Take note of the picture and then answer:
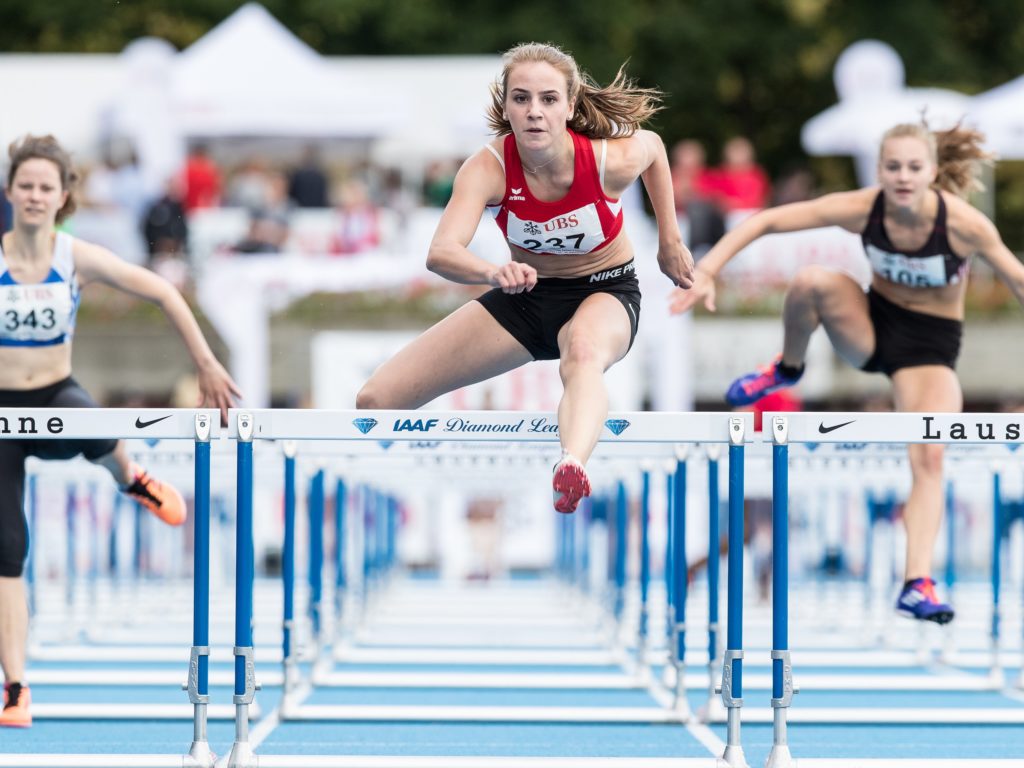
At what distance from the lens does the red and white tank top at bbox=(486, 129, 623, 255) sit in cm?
588

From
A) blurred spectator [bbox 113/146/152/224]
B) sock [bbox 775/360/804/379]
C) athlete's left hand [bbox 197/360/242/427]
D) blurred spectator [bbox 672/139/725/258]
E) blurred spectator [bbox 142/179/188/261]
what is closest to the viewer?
athlete's left hand [bbox 197/360/242/427]

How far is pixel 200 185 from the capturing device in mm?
18016

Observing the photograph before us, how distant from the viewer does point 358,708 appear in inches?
305

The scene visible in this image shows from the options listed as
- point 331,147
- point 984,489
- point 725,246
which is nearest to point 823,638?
point 984,489

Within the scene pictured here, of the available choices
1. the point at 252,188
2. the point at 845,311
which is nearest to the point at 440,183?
the point at 252,188

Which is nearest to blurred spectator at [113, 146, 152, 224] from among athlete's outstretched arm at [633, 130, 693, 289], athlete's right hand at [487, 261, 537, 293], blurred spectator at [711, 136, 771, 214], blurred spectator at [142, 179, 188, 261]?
blurred spectator at [142, 179, 188, 261]

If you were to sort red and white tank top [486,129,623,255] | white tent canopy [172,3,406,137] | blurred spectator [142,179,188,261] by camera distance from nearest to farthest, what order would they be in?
red and white tank top [486,129,623,255] → blurred spectator [142,179,188,261] → white tent canopy [172,3,406,137]

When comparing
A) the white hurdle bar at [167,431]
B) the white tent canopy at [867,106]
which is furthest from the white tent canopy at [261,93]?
the white hurdle bar at [167,431]

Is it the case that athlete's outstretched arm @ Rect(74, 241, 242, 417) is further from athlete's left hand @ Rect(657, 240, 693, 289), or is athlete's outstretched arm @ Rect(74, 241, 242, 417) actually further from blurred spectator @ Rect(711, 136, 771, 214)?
blurred spectator @ Rect(711, 136, 771, 214)

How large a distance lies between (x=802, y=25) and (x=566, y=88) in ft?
78.8

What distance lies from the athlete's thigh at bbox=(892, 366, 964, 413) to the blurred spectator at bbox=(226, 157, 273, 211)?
35.8 ft

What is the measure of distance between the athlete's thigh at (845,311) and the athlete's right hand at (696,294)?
29.6 inches

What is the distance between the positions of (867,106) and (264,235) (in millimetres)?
5857

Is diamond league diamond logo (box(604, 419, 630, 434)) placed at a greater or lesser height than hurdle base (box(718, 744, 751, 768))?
greater
